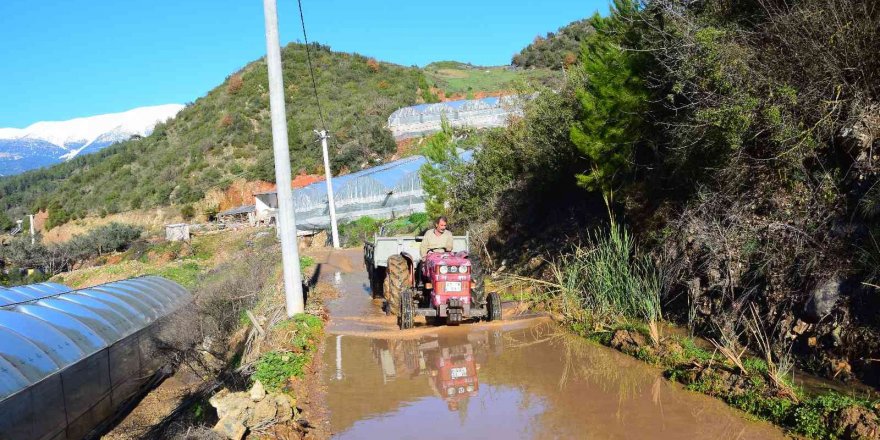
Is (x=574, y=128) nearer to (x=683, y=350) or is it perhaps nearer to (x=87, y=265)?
(x=683, y=350)

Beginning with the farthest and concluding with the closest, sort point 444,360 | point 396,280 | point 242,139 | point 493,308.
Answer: point 242,139, point 396,280, point 493,308, point 444,360

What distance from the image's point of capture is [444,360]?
9.86 metres

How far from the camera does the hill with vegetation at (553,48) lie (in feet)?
240

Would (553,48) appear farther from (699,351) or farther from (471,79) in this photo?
(699,351)

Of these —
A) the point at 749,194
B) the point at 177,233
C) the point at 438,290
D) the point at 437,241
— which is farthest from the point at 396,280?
the point at 177,233

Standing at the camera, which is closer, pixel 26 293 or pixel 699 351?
pixel 699 351

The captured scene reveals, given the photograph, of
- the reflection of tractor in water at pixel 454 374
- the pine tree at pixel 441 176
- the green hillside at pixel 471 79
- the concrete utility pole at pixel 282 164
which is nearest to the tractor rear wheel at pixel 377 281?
the concrete utility pole at pixel 282 164

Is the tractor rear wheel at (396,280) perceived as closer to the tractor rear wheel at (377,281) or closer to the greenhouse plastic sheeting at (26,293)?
the tractor rear wheel at (377,281)

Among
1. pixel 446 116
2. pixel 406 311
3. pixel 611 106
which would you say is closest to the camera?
pixel 406 311

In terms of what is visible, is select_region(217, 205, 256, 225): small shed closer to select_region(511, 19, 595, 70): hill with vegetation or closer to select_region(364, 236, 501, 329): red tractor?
select_region(511, 19, 595, 70): hill with vegetation

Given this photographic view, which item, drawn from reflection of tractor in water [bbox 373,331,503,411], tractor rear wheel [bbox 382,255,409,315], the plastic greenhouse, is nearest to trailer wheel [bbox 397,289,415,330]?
reflection of tractor in water [bbox 373,331,503,411]

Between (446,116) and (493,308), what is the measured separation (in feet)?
135

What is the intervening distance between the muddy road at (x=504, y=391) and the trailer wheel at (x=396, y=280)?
1.02 meters

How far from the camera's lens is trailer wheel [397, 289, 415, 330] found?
11938mm
